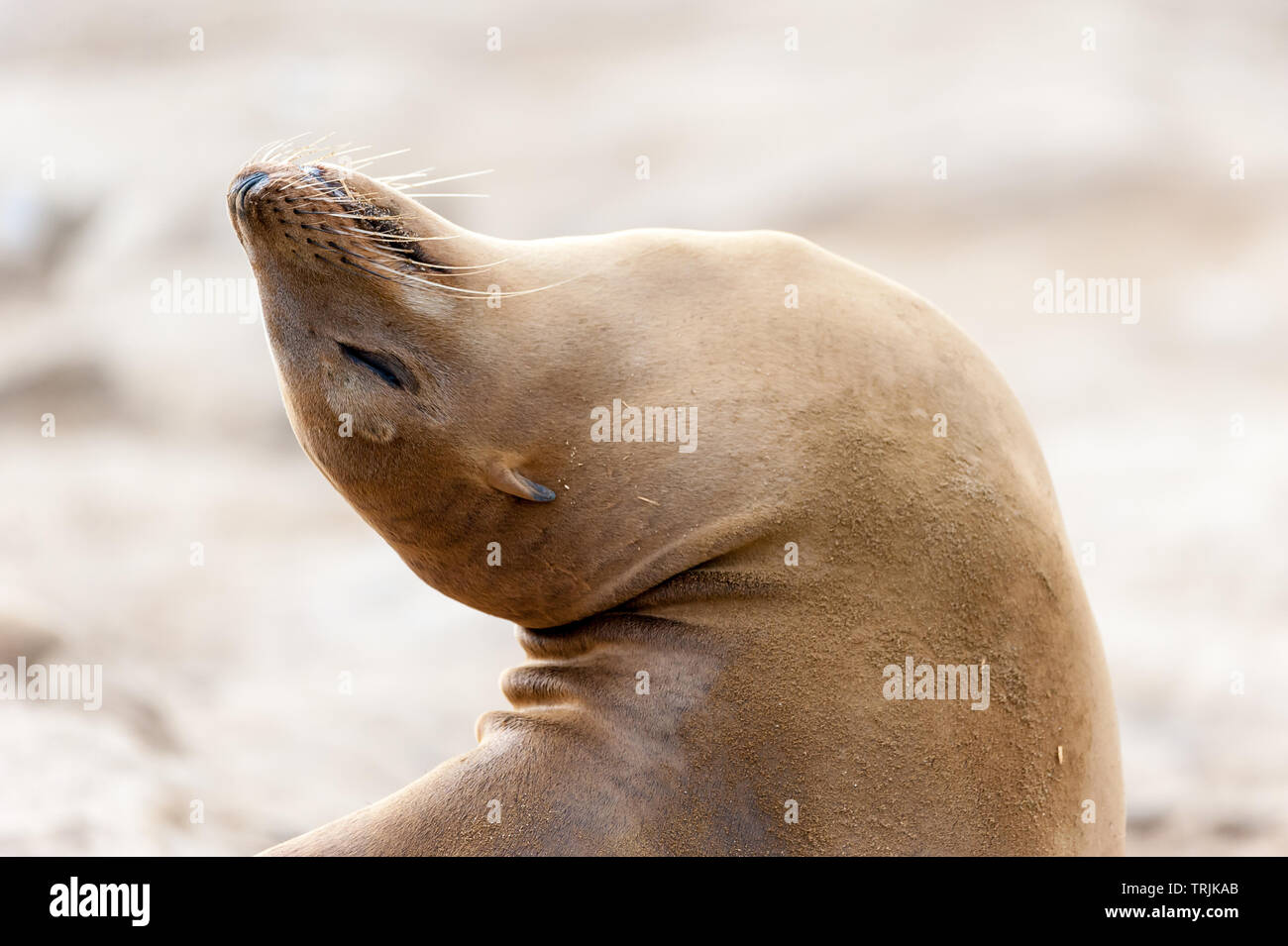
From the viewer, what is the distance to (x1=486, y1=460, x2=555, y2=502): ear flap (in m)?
2.60

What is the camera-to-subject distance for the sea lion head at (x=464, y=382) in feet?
8.46

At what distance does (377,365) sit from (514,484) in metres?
0.33

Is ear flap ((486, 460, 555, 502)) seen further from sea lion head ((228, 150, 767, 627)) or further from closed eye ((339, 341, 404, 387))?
closed eye ((339, 341, 404, 387))

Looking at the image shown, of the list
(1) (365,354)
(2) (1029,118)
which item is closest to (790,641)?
(1) (365,354)

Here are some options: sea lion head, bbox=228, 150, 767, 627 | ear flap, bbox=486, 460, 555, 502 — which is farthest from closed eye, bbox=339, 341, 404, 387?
ear flap, bbox=486, 460, 555, 502

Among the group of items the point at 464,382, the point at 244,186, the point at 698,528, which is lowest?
the point at 698,528

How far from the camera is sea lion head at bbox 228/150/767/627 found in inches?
102

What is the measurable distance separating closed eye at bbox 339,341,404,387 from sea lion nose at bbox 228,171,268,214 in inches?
12.0

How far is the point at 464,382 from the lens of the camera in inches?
103

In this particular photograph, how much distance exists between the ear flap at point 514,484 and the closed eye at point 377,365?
229 mm

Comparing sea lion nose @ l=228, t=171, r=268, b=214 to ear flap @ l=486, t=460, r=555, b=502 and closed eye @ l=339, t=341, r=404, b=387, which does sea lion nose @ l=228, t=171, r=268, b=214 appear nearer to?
closed eye @ l=339, t=341, r=404, b=387

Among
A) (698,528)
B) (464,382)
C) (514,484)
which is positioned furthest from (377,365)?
(698,528)

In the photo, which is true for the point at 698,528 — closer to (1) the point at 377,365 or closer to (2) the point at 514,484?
(2) the point at 514,484

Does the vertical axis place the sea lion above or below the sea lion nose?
below
